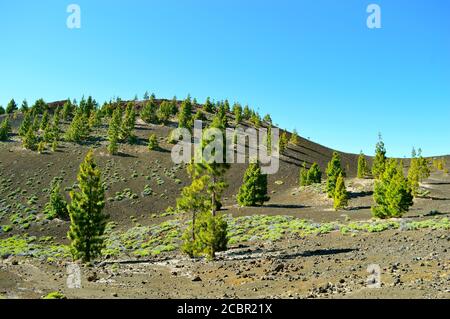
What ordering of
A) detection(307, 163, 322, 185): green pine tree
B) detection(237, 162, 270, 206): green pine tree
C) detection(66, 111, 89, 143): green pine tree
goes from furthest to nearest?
detection(66, 111, 89, 143): green pine tree, detection(307, 163, 322, 185): green pine tree, detection(237, 162, 270, 206): green pine tree

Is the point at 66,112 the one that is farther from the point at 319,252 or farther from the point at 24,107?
the point at 319,252

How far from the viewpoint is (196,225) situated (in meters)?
32.2

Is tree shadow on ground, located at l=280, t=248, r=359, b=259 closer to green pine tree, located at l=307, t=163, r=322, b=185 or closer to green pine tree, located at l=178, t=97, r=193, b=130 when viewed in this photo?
green pine tree, located at l=307, t=163, r=322, b=185

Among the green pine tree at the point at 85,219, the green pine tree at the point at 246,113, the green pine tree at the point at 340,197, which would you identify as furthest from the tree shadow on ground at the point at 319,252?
the green pine tree at the point at 246,113

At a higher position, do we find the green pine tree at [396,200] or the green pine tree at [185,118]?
the green pine tree at [185,118]

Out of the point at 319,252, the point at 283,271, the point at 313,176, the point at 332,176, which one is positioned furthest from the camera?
the point at 313,176

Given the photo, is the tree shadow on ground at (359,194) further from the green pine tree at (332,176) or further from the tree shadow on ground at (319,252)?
the tree shadow on ground at (319,252)

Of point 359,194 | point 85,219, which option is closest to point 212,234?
point 85,219

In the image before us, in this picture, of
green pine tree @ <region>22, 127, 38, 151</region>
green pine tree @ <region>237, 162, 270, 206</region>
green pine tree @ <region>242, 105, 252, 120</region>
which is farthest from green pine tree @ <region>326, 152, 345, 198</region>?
green pine tree @ <region>242, 105, 252, 120</region>

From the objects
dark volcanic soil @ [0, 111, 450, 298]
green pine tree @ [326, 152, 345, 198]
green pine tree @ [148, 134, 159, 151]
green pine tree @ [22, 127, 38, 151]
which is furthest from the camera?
green pine tree @ [148, 134, 159, 151]

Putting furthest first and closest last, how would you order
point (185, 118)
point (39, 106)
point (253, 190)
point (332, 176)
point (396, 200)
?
point (39, 106)
point (185, 118)
point (332, 176)
point (253, 190)
point (396, 200)

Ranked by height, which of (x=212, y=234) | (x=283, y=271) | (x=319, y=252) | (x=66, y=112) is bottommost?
(x=283, y=271)

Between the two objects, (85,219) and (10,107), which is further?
(10,107)

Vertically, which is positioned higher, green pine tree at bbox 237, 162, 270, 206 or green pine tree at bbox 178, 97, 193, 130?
green pine tree at bbox 178, 97, 193, 130
